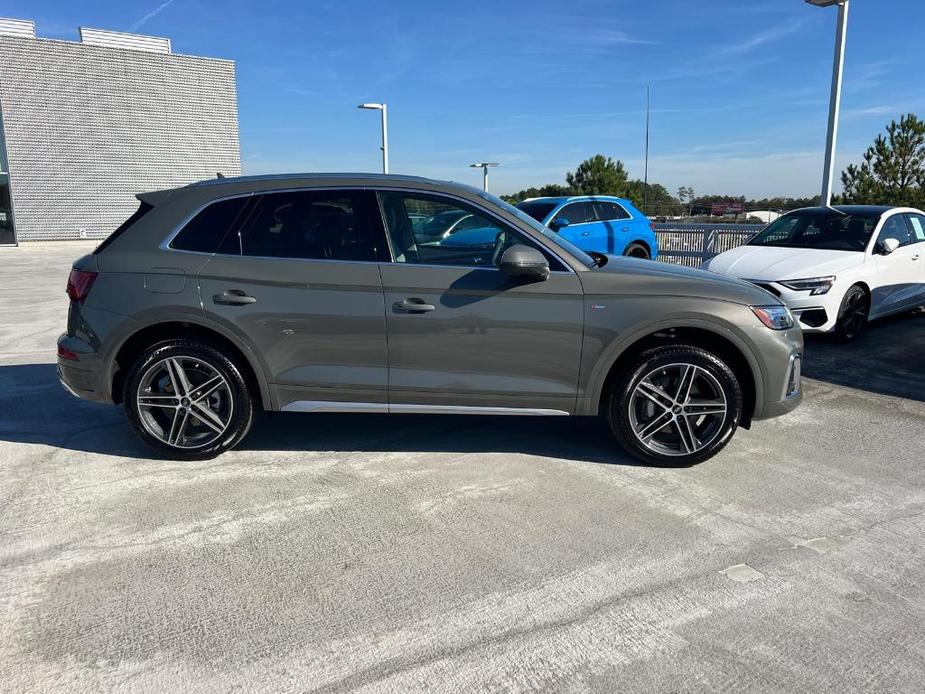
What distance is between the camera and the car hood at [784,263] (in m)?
7.79

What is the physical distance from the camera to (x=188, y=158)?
32.3 m

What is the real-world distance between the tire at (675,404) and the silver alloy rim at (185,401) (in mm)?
2467

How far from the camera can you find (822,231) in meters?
8.84

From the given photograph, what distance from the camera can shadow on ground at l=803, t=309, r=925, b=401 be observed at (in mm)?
6406

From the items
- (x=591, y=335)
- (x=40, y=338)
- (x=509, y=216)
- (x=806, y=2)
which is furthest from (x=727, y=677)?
(x=806, y=2)

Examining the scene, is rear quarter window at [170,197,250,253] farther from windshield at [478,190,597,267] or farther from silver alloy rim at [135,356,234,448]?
windshield at [478,190,597,267]

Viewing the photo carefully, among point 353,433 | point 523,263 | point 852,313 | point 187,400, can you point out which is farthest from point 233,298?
point 852,313

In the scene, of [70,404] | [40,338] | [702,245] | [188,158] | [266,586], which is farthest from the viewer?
[188,158]

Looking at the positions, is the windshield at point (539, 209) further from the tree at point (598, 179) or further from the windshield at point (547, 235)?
the tree at point (598, 179)

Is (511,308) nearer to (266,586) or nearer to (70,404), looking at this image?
(266,586)

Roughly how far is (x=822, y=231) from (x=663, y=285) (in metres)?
5.75

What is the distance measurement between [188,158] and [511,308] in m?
32.1

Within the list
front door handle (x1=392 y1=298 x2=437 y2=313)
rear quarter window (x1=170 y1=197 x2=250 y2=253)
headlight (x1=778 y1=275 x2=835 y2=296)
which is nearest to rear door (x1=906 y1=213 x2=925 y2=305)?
headlight (x1=778 y1=275 x2=835 y2=296)

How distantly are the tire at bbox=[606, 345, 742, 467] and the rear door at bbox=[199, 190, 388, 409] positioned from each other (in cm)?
150
